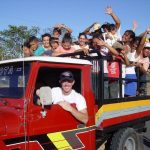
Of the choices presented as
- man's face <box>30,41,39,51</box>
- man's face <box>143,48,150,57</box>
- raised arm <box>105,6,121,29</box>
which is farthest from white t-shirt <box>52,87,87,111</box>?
raised arm <box>105,6,121,29</box>

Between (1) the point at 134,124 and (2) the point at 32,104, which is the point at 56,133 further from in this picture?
(1) the point at 134,124

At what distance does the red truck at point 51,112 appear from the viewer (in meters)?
4.06

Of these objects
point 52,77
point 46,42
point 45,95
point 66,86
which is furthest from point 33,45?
point 45,95

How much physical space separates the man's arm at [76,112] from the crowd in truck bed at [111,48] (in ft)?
2.69

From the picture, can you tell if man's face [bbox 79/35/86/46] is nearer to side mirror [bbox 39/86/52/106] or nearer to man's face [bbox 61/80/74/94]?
man's face [bbox 61/80/74/94]

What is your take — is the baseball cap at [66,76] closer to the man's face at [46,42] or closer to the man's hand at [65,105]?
the man's hand at [65,105]

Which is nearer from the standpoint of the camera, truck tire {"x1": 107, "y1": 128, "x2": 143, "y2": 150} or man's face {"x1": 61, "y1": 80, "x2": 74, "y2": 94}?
man's face {"x1": 61, "y1": 80, "x2": 74, "y2": 94}

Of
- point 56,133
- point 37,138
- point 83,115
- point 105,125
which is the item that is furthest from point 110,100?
point 37,138

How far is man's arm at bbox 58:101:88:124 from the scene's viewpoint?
14.8 feet

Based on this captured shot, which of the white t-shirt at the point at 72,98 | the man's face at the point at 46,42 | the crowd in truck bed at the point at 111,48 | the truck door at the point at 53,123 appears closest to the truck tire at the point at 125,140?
the crowd in truck bed at the point at 111,48

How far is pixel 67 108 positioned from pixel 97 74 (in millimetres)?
1007

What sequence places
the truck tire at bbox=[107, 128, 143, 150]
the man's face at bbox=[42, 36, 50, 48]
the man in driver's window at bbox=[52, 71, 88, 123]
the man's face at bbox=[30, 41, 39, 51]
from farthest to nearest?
the man's face at bbox=[42, 36, 50, 48]
the man's face at bbox=[30, 41, 39, 51]
the truck tire at bbox=[107, 128, 143, 150]
the man in driver's window at bbox=[52, 71, 88, 123]

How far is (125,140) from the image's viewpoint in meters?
5.70

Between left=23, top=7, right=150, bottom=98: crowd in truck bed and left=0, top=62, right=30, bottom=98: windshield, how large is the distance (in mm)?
1436
